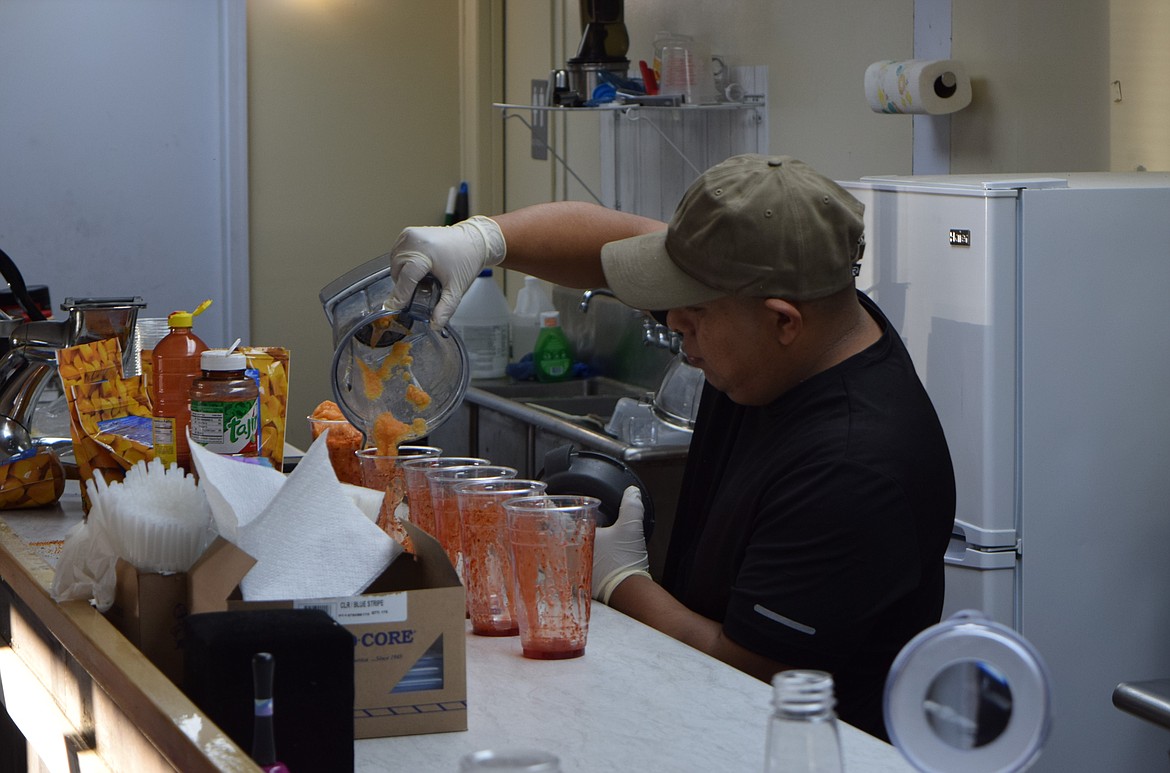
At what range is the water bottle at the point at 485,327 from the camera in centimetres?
436

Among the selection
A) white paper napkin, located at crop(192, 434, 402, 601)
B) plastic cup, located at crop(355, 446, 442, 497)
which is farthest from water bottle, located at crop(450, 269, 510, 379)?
white paper napkin, located at crop(192, 434, 402, 601)

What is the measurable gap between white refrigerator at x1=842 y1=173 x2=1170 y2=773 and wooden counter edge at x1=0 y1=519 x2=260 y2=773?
1468 millimetres

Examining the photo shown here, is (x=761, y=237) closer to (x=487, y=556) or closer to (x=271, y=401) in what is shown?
(x=487, y=556)

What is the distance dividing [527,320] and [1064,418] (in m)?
2.53

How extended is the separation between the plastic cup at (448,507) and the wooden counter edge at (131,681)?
1.30 ft

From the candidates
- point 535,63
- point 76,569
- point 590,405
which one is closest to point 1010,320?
point 76,569

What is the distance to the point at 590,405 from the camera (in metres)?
4.06

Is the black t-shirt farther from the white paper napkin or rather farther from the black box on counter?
the black box on counter

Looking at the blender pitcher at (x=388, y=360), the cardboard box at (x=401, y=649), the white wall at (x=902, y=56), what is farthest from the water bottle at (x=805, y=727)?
the white wall at (x=902, y=56)

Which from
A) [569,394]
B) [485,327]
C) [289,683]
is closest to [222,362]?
[289,683]

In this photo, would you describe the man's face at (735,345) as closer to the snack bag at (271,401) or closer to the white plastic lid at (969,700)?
the snack bag at (271,401)

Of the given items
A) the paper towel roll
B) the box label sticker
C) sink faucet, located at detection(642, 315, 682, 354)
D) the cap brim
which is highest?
the paper towel roll

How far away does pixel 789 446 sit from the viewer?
169 centimetres

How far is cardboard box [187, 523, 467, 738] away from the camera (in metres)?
1.23
